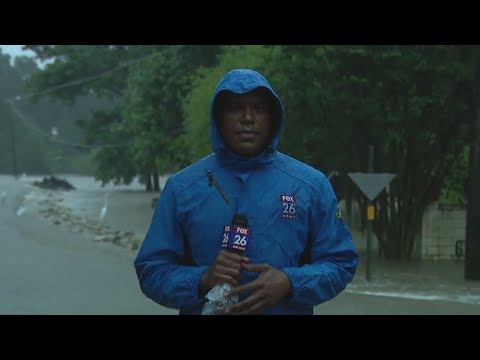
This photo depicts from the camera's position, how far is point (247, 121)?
90.9 inches

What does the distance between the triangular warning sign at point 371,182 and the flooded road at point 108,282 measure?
151cm

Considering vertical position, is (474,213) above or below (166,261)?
below


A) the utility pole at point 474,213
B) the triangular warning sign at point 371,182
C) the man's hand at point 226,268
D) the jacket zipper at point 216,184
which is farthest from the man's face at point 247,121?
the utility pole at point 474,213

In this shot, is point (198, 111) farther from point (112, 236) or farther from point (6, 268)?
point (6, 268)

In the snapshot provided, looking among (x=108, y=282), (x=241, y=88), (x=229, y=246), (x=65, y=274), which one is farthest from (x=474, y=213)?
(x=229, y=246)

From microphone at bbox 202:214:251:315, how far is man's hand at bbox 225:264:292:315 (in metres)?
0.02

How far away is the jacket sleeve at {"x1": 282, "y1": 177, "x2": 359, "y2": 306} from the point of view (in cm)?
222

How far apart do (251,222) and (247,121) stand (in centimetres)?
31

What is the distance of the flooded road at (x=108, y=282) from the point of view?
9812 millimetres

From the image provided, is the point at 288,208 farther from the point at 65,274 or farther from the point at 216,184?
the point at 65,274

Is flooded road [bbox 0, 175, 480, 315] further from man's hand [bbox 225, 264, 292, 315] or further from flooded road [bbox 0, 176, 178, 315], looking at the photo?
man's hand [bbox 225, 264, 292, 315]

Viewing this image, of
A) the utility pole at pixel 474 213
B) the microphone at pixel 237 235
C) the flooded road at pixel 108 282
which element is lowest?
the flooded road at pixel 108 282

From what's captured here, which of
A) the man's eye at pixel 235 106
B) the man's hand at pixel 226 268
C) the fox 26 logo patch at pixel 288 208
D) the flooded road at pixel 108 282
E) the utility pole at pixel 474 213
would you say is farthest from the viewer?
the utility pole at pixel 474 213

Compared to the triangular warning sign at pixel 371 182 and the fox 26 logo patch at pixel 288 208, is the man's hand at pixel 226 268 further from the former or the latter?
the triangular warning sign at pixel 371 182
